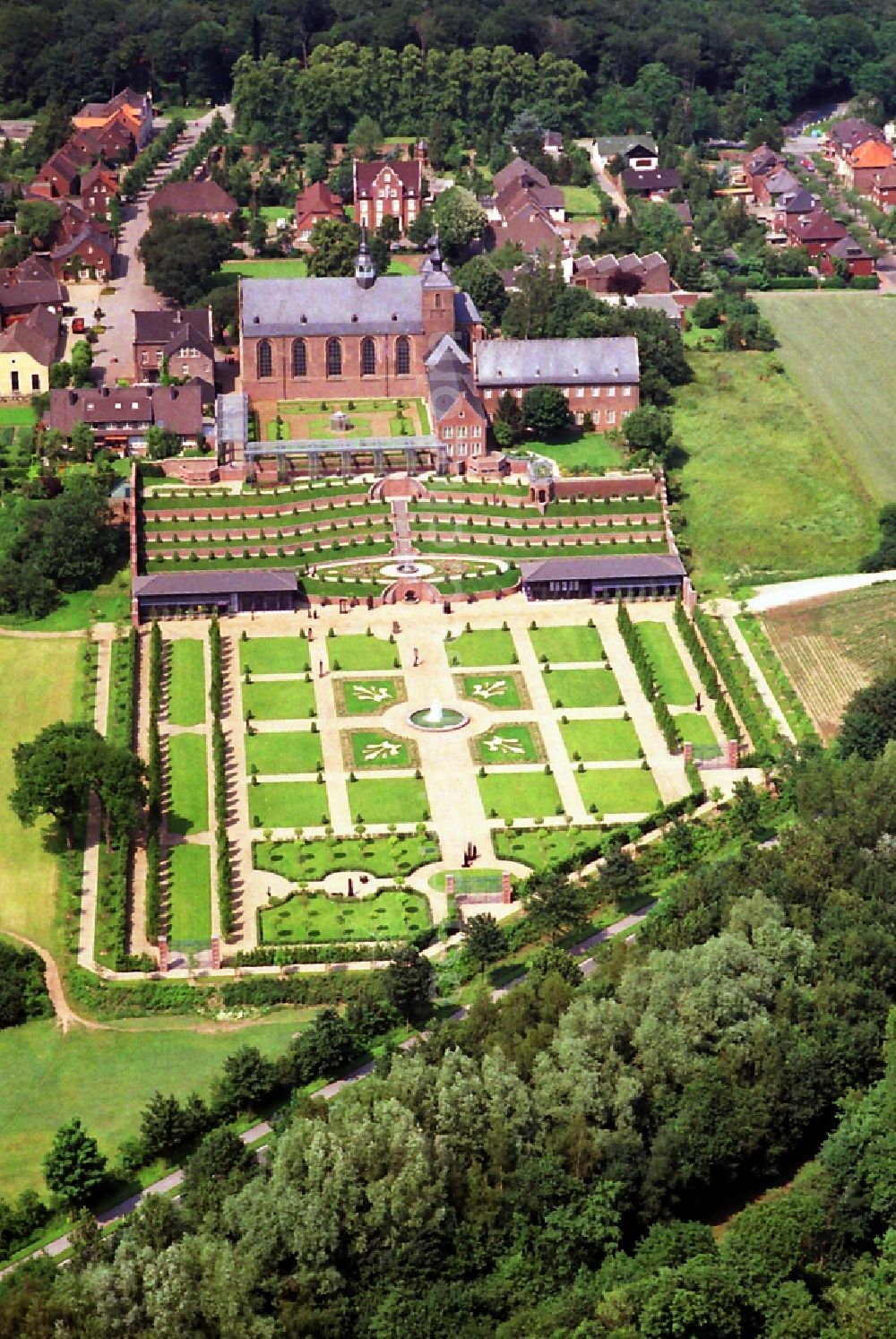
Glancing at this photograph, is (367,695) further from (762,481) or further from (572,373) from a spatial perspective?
(572,373)

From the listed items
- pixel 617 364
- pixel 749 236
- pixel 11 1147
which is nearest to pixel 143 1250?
pixel 11 1147

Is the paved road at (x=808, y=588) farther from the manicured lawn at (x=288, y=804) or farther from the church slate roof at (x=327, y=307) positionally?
the church slate roof at (x=327, y=307)

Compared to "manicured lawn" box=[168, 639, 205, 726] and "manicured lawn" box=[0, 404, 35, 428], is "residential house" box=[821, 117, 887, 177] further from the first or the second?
"manicured lawn" box=[168, 639, 205, 726]

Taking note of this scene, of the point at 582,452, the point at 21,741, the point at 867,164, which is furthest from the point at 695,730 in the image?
the point at 867,164

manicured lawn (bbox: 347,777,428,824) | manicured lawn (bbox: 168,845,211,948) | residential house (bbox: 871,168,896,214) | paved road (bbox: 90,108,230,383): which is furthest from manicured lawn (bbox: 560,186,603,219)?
manicured lawn (bbox: 168,845,211,948)

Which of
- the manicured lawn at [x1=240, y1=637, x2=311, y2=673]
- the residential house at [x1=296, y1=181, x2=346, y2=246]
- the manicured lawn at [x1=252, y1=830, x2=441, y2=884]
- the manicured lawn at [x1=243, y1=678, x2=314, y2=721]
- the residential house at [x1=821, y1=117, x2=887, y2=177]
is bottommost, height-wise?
the manicured lawn at [x1=252, y1=830, x2=441, y2=884]
